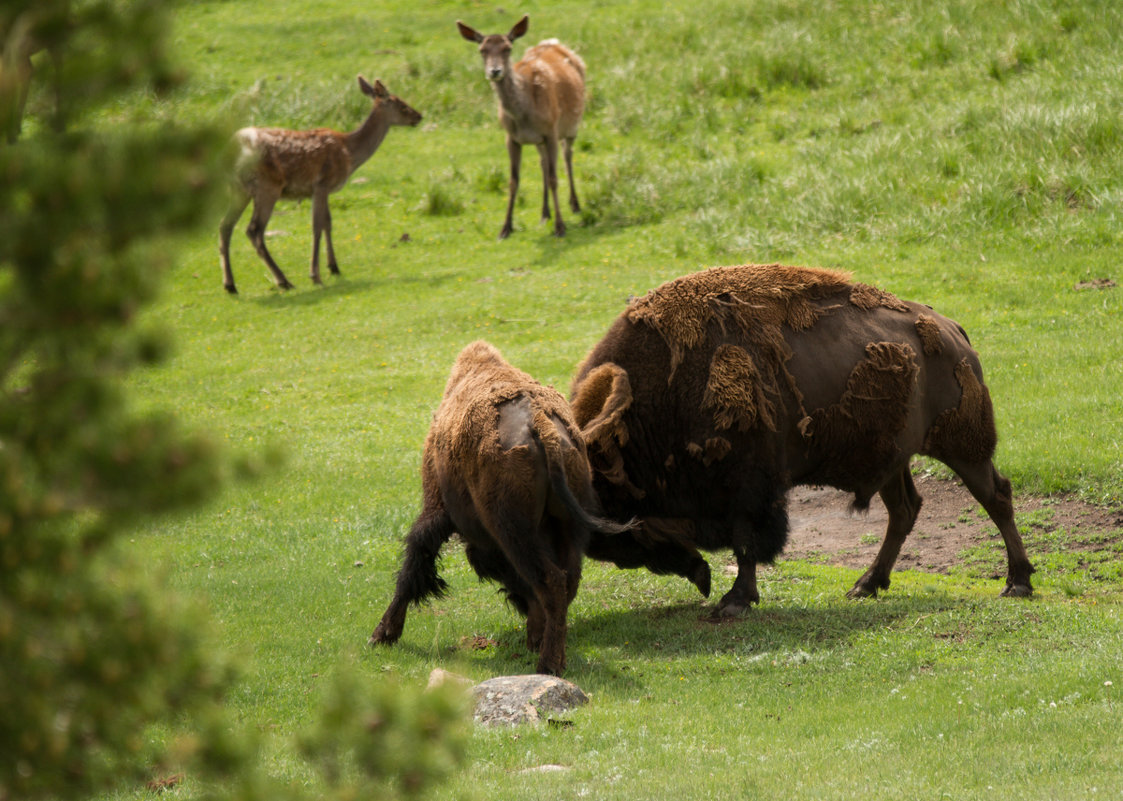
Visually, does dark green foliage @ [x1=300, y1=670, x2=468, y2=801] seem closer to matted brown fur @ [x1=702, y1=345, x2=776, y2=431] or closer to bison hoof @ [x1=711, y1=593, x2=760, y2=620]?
bison hoof @ [x1=711, y1=593, x2=760, y2=620]

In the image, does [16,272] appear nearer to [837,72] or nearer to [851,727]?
[851,727]

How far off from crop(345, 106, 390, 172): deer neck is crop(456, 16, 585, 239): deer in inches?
92.4

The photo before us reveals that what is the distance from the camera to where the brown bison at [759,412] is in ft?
27.8

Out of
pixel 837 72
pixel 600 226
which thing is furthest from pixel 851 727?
pixel 837 72

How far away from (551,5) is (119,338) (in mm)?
31904

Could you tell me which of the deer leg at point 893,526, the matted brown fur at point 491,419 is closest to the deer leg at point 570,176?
the deer leg at point 893,526

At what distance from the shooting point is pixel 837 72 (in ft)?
78.2

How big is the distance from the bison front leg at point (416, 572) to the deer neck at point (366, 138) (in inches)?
592

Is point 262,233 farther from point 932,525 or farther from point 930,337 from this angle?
point 930,337

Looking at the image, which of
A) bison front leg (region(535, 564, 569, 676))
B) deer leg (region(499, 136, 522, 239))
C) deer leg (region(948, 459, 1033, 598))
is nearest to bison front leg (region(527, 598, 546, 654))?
bison front leg (region(535, 564, 569, 676))

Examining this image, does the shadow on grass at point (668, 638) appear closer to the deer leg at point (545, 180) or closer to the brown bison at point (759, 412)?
the brown bison at point (759, 412)

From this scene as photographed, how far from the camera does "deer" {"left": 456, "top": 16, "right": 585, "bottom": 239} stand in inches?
815

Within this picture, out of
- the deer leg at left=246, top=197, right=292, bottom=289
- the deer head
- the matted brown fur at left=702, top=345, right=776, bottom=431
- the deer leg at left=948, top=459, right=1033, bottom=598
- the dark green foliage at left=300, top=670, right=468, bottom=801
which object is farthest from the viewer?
the deer head

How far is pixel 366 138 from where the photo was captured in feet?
72.6
